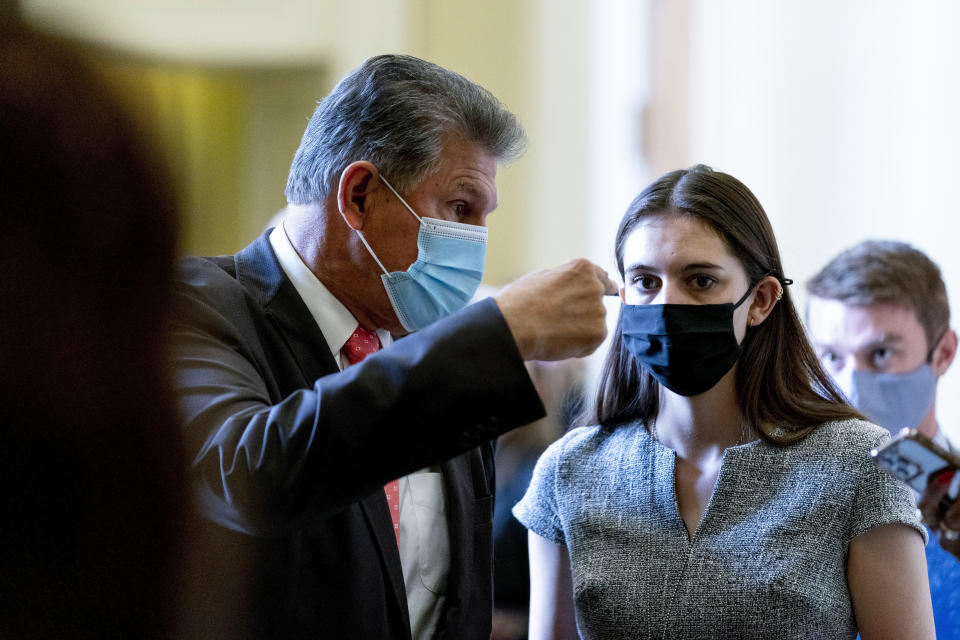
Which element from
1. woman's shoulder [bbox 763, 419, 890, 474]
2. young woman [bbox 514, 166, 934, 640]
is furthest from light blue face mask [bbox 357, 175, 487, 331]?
woman's shoulder [bbox 763, 419, 890, 474]

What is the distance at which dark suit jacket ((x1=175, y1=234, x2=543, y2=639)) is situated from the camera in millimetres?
1271

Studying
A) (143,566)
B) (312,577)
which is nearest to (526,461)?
(312,577)

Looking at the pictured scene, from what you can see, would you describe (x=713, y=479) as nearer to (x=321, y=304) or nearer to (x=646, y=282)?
(x=646, y=282)

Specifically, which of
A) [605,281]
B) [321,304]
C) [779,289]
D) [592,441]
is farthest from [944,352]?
[321,304]

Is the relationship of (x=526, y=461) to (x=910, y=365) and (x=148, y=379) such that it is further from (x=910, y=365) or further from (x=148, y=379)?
(x=148, y=379)

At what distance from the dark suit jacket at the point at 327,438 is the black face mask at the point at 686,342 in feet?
2.34

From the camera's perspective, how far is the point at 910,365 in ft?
9.98

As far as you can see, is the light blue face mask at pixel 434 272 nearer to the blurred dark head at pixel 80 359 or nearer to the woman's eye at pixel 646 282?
the woman's eye at pixel 646 282

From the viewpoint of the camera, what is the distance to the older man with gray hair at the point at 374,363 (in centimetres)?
128

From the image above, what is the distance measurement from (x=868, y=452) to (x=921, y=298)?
118 cm

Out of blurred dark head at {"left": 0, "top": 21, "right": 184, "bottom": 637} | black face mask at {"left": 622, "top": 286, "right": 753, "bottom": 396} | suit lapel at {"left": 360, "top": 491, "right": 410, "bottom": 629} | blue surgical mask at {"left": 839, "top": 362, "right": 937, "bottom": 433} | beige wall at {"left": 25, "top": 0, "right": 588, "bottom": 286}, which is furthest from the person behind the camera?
beige wall at {"left": 25, "top": 0, "right": 588, "bottom": 286}

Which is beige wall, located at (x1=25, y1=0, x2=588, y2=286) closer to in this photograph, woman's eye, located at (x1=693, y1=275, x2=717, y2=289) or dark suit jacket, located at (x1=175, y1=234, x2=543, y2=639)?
woman's eye, located at (x1=693, y1=275, x2=717, y2=289)

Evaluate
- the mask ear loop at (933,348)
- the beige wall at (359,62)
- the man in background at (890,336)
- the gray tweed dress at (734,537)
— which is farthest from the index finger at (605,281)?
the beige wall at (359,62)

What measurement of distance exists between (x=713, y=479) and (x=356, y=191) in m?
0.94
